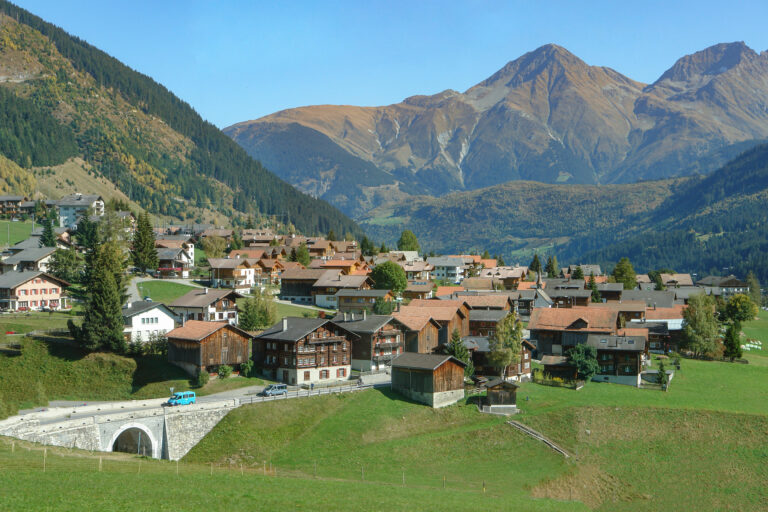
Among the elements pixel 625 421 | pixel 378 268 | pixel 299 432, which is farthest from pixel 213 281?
pixel 625 421

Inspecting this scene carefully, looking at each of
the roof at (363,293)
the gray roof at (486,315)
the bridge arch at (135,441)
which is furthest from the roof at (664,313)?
the bridge arch at (135,441)

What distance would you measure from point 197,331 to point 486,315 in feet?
161

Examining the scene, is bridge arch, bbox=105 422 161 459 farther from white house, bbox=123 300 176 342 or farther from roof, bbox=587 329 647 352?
roof, bbox=587 329 647 352

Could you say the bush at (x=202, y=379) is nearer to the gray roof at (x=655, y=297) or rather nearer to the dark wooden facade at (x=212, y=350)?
the dark wooden facade at (x=212, y=350)

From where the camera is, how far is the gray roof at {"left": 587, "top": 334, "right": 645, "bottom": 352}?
9288 centimetres

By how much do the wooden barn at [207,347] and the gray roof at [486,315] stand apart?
135ft

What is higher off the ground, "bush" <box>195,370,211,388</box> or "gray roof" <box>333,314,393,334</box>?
"gray roof" <box>333,314,393,334</box>

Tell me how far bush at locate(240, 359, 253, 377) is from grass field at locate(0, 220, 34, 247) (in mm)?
102850

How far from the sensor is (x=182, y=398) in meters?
67.9

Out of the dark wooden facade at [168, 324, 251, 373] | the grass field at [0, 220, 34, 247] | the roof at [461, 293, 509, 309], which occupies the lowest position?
the dark wooden facade at [168, 324, 251, 373]

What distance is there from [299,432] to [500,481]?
64.5ft

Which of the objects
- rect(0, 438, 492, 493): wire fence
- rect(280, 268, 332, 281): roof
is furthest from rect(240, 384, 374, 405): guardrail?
rect(280, 268, 332, 281): roof

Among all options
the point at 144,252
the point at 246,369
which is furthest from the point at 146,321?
the point at 144,252

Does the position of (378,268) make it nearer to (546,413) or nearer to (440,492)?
(546,413)
